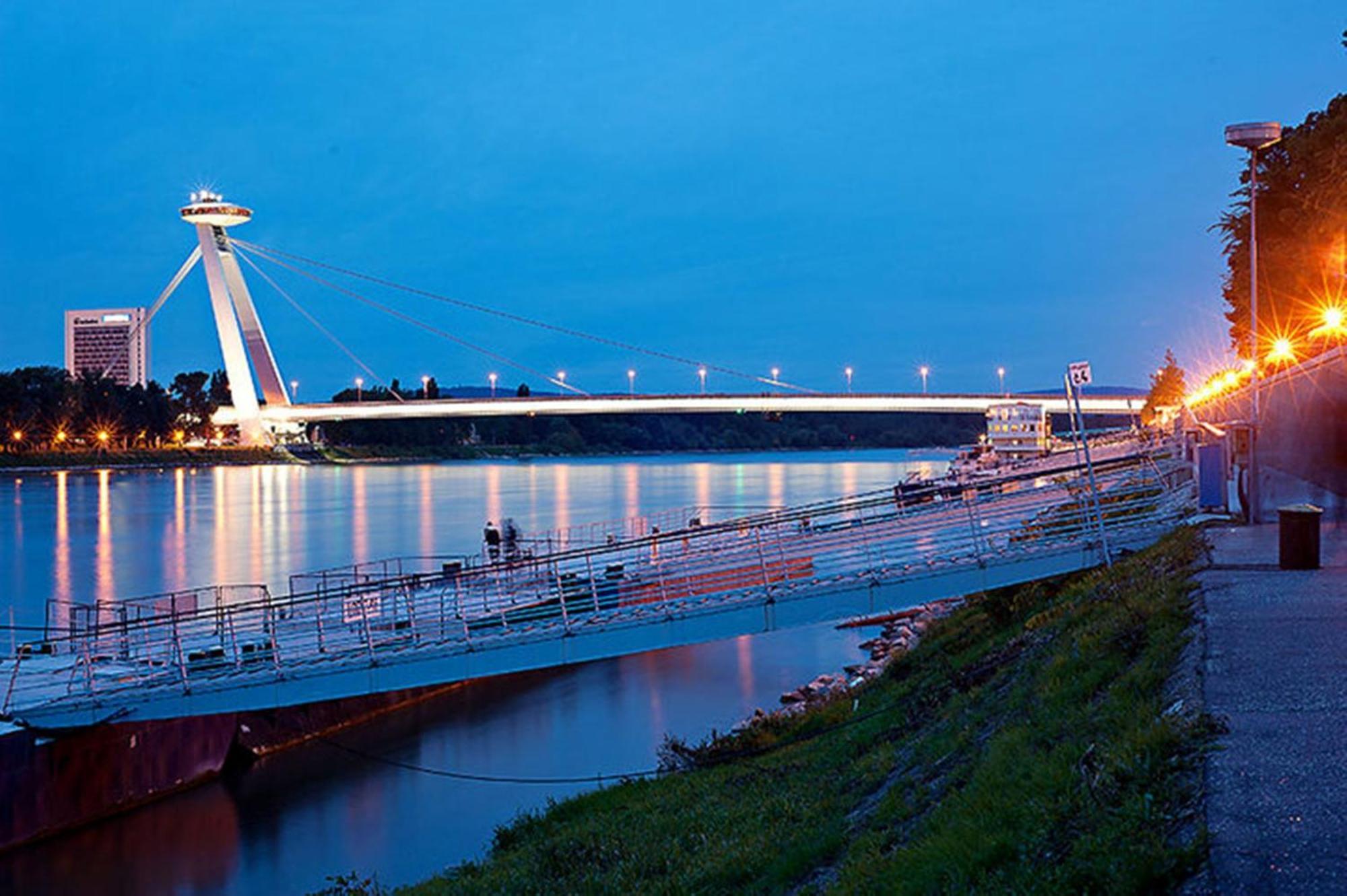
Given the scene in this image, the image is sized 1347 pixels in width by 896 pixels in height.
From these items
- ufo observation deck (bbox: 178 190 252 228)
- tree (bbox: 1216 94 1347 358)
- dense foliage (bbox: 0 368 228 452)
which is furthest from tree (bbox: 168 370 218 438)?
tree (bbox: 1216 94 1347 358)

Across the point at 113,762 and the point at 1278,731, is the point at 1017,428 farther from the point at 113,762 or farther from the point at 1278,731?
the point at 1278,731

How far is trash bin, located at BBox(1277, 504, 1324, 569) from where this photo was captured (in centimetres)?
1048

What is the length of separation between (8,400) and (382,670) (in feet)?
347

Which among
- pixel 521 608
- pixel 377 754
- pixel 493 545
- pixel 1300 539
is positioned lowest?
pixel 377 754

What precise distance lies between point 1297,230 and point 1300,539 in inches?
834

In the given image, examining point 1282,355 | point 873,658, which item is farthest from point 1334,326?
point 873,658

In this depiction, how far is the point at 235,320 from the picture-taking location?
8925cm

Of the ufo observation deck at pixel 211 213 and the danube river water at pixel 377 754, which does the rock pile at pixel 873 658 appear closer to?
the danube river water at pixel 377 754

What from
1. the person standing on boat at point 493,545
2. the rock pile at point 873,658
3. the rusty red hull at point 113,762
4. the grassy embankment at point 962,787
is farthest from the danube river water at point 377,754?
the person standing on boat at point 493,545

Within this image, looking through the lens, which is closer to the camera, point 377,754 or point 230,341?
point 377,754

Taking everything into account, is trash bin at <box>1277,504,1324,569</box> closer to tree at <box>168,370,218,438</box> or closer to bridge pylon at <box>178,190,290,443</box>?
bridge pylon at <box>178,190,290,443</box>

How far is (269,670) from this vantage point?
49.9 feet

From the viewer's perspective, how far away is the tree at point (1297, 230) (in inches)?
947

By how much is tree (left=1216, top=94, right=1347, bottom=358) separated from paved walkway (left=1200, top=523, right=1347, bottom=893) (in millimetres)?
16648
